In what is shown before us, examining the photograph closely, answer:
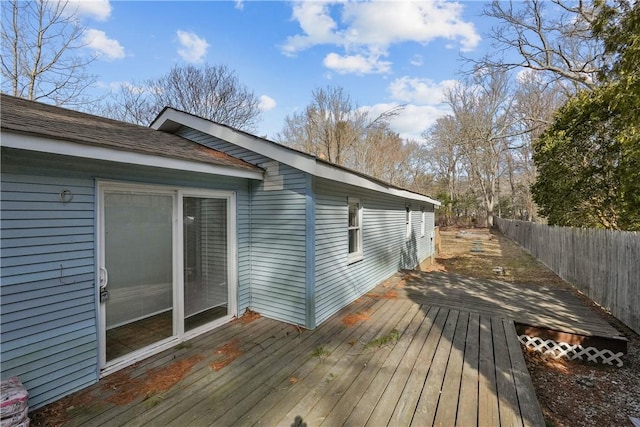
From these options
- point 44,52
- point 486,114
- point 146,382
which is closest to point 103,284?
point 146,382

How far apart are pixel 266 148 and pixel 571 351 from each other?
5.46 m

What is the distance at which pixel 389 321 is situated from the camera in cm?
476

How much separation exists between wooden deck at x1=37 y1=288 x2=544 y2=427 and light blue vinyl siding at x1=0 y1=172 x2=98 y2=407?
35 cm

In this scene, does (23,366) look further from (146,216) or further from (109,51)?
(109,51)

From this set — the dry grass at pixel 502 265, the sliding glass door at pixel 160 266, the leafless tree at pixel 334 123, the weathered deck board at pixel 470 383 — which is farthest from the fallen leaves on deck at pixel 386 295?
the leafless tree at pixel 334 123

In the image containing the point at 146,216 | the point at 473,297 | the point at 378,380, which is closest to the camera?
the point at 378,380

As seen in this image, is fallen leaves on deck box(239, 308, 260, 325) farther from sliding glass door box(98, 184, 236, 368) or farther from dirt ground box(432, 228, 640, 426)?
dirt ground box(432, 228, 640, 426)

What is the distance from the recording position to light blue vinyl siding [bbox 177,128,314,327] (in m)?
4.46

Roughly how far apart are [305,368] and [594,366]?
4.18 meters

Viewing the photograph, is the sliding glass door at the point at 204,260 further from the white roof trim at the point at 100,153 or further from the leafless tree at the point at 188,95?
the leafless tree at the point at 188,95

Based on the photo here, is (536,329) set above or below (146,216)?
below

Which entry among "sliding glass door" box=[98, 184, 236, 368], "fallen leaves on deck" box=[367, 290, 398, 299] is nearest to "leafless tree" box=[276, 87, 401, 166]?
"fallen leaves on deck" box=[367, 290, 398, 299]

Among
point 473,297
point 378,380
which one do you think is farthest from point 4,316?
point 473,297

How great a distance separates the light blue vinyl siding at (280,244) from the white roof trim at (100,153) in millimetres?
814
